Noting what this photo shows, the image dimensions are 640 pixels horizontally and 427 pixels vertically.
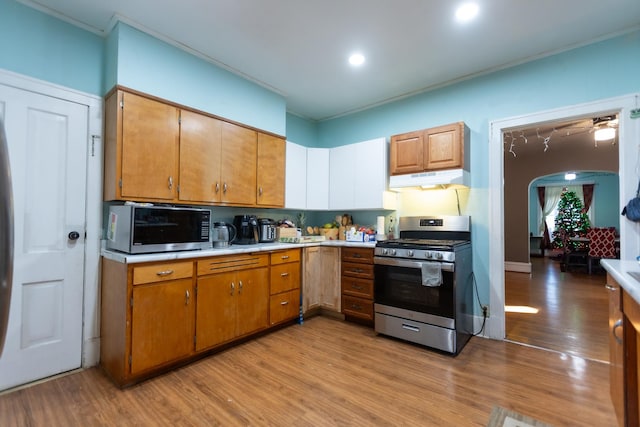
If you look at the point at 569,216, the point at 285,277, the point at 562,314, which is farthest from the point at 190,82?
the point at 569,216

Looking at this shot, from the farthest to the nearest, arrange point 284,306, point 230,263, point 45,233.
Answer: point 284,306 → point 230,263 → point 45,233

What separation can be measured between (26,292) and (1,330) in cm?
198

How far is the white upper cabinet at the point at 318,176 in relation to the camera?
3.95 meters

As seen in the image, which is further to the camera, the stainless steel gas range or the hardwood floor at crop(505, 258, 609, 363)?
the hardwood floor at crop(505, 258, 609, 363)

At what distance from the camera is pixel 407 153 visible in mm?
3289

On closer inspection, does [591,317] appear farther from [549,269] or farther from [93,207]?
[93,207]

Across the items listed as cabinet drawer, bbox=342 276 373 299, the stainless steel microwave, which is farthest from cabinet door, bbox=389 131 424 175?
the stainless steel microwave

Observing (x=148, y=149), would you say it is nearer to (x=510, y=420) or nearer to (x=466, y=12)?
(x=466, y=12)

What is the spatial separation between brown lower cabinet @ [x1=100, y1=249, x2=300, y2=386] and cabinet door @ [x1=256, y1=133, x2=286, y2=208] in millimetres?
752

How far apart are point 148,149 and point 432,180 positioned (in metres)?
2.74

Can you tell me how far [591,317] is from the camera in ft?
11.5

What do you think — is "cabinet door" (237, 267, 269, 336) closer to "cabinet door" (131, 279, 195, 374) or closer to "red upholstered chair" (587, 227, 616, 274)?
"cabinet door" (131, 279, 195, 374)

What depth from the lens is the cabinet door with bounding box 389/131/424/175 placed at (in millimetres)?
3193

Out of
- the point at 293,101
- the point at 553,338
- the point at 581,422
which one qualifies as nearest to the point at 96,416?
the point at 581,422
